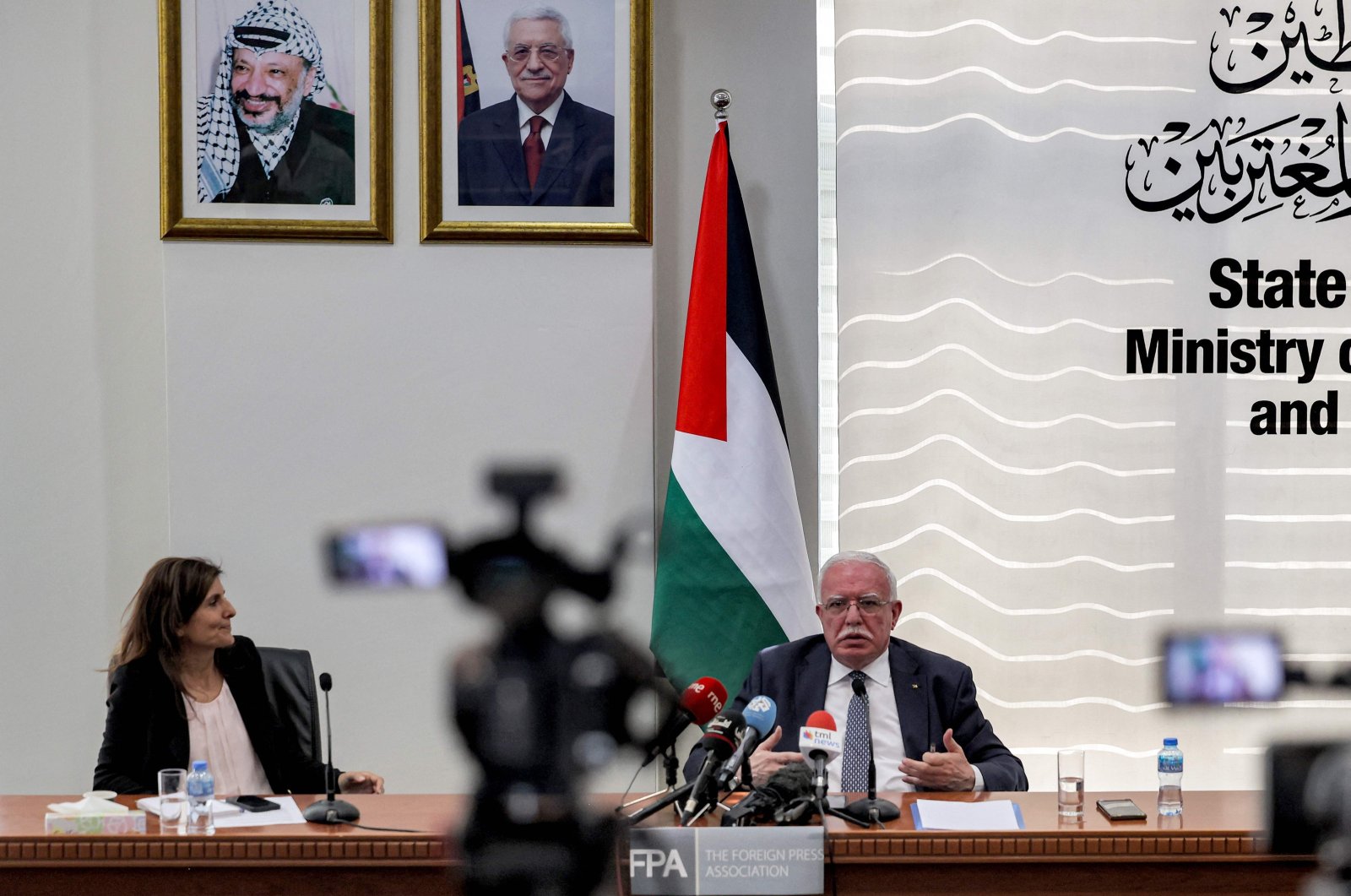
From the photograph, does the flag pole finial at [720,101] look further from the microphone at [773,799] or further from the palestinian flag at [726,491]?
the microphone at [773,799]

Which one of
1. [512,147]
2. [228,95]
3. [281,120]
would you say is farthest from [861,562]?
[228,95]

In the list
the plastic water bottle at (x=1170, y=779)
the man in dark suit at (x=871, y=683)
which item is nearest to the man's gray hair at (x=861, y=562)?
Answer: the man in dark suit at (x=871, y=683)

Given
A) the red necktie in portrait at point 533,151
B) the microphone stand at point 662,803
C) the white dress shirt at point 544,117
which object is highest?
the white dress shirt at point 544,117

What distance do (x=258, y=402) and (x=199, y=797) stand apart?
4.55 feet

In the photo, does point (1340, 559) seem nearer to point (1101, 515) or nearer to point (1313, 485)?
point (1313, 485)

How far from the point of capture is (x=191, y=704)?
302 centimetres

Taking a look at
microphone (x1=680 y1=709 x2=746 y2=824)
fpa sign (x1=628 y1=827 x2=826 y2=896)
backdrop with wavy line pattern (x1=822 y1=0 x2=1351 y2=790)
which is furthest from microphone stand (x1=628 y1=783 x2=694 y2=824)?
backdrop with wavy line pattern (x1=822 y1=0 x2=1351 y2=790)

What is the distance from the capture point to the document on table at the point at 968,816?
7.91 feet

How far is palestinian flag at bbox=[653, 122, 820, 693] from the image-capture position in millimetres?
3521

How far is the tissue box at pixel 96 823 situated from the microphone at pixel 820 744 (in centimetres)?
125

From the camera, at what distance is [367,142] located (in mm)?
3596

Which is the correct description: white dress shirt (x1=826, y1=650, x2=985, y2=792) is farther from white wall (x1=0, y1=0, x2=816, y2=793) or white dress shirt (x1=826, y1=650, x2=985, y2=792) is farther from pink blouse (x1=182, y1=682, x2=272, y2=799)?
pink blouse (x1=182, y1=682, x2=272, y2=799)

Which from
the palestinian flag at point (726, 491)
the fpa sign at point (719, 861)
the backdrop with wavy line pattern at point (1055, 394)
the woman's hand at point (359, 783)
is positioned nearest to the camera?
the fpa sign at point (719, 861)

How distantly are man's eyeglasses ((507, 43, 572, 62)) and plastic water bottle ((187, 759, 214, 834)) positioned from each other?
6.91 feet
